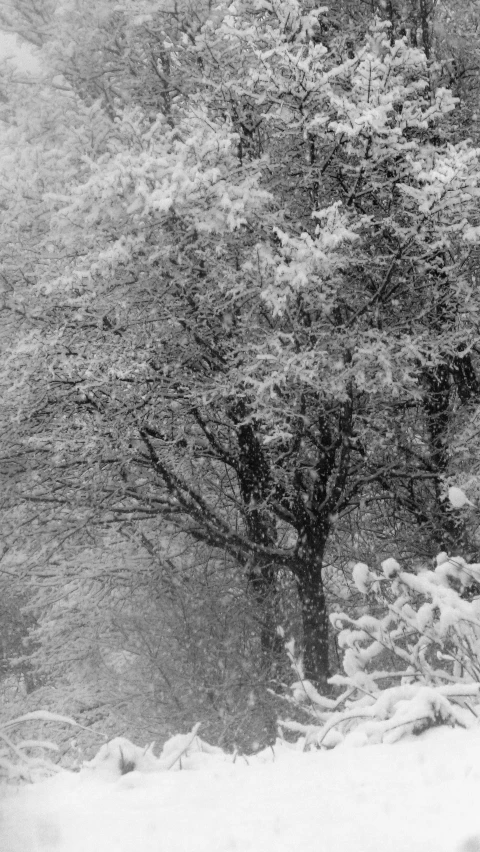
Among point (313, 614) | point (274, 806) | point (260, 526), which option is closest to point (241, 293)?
point (260, 526)

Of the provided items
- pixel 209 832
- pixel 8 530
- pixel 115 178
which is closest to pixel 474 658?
pixel 209 832

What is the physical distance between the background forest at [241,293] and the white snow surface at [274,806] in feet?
17.9

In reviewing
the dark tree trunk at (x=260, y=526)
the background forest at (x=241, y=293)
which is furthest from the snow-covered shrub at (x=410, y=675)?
the dark tree trunk at (x=260, y=526)

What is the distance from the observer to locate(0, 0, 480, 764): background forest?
8.07 meters

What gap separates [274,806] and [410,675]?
1.36 meters

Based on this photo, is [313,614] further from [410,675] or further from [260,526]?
[410,675]

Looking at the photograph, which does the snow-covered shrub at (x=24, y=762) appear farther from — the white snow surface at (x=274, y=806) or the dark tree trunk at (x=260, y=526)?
the dark tree trunk at (x=260, y=526)

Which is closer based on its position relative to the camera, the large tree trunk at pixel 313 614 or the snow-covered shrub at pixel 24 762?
the snow-covered shrub at pixel 24 762

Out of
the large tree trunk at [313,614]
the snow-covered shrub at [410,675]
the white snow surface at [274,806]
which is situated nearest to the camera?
the white snow surface at [274,806]

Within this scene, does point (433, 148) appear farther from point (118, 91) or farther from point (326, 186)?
point (118, 91)

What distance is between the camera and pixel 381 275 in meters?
9.60

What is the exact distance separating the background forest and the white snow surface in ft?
17.9

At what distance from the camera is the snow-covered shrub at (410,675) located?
210 cm

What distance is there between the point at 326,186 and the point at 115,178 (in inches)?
115
